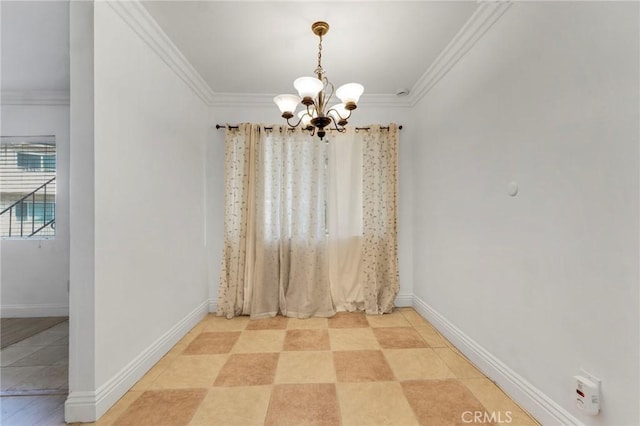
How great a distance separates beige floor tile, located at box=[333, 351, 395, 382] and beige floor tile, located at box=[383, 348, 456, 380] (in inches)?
2.7

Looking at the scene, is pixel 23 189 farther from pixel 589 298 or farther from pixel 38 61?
pixel 589 298

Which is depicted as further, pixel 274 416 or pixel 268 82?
pixel 268 82

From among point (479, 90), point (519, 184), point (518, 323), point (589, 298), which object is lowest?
point (518, 323)

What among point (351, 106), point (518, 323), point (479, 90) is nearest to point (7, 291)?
point (351, 106)

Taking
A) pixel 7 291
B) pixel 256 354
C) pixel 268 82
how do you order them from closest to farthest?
1. pixel 256 354
2. pixel 268 82
3. pixel 7 291

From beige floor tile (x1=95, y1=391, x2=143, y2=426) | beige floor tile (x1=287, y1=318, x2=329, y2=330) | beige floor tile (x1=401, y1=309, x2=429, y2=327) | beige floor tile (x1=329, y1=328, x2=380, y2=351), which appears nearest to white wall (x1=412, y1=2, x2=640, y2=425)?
beige floor tile (x1=401, y1=309, x2=429, y2=327)

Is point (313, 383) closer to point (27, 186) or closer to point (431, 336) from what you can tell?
point (431, 336)

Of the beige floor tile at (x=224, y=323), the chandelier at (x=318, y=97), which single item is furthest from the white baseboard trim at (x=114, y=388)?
the chandelier at (x=318, y=97)

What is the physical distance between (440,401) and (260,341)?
1560mm

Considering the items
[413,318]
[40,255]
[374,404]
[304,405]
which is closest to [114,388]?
[304,405]

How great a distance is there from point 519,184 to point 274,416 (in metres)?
2.03

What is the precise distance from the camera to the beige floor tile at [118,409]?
1532mm

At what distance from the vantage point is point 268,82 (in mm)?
2896

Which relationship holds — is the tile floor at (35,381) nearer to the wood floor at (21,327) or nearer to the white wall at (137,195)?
the wood floor at (21,327)
